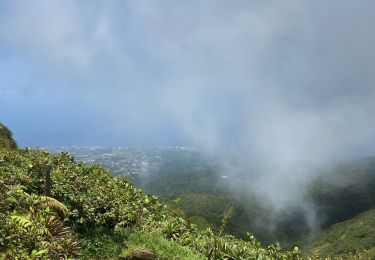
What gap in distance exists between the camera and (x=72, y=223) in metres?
16.7

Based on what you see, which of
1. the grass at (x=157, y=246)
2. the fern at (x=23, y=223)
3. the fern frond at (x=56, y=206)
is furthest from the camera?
the grass at (x=157, y=246)

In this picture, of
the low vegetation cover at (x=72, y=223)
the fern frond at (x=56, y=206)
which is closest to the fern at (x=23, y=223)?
the low vegetation cover at (x=72, y=223)

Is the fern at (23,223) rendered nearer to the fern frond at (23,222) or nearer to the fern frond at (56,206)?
the fern frond at (23,222)

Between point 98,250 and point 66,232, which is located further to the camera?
point 98,250

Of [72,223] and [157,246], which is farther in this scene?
[157,246]

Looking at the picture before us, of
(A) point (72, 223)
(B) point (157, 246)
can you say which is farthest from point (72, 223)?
(B) point (157, 246)

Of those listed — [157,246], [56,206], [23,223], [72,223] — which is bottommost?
[157,246]

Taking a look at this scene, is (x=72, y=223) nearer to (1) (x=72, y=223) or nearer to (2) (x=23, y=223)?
(1) (x=72, y=223)

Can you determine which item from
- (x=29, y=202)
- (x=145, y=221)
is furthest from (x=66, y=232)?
A: (x=145, y=221)

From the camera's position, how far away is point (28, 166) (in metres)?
19.5

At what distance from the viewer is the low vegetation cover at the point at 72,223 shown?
11844 mm

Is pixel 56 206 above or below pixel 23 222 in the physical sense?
above

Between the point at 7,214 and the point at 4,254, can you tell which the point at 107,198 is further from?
the point at 4,254

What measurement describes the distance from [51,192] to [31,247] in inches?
250
